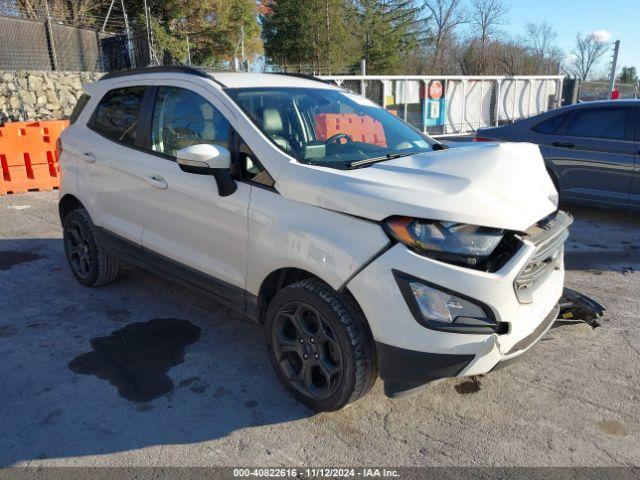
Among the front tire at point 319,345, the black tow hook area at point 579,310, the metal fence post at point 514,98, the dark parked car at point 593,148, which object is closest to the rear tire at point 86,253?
the front tire at point 319,345

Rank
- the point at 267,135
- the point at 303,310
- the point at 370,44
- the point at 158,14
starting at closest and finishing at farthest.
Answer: the point at 303,310
the point at 267,135
the point at 158,14
the point at 370,44

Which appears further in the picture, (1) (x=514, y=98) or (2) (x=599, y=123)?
(1) (x=514, y=98)

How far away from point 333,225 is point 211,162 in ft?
2.84

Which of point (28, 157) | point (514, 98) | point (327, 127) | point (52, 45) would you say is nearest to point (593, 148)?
point (327, 127)

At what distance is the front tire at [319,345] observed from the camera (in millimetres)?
2693

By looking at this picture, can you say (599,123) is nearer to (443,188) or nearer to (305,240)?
(443,188)

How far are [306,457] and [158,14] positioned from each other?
29.9 meters

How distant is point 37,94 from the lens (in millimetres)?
16531

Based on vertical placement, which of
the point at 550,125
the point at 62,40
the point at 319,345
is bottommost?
the point at 319,345

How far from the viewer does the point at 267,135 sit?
3.19m

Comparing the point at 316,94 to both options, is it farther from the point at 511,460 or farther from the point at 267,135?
the point at 511,460

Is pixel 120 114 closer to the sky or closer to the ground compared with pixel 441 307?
closer to the sky

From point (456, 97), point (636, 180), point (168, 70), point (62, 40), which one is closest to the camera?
point (168, 70)

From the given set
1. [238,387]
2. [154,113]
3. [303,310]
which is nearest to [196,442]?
[238,387]
